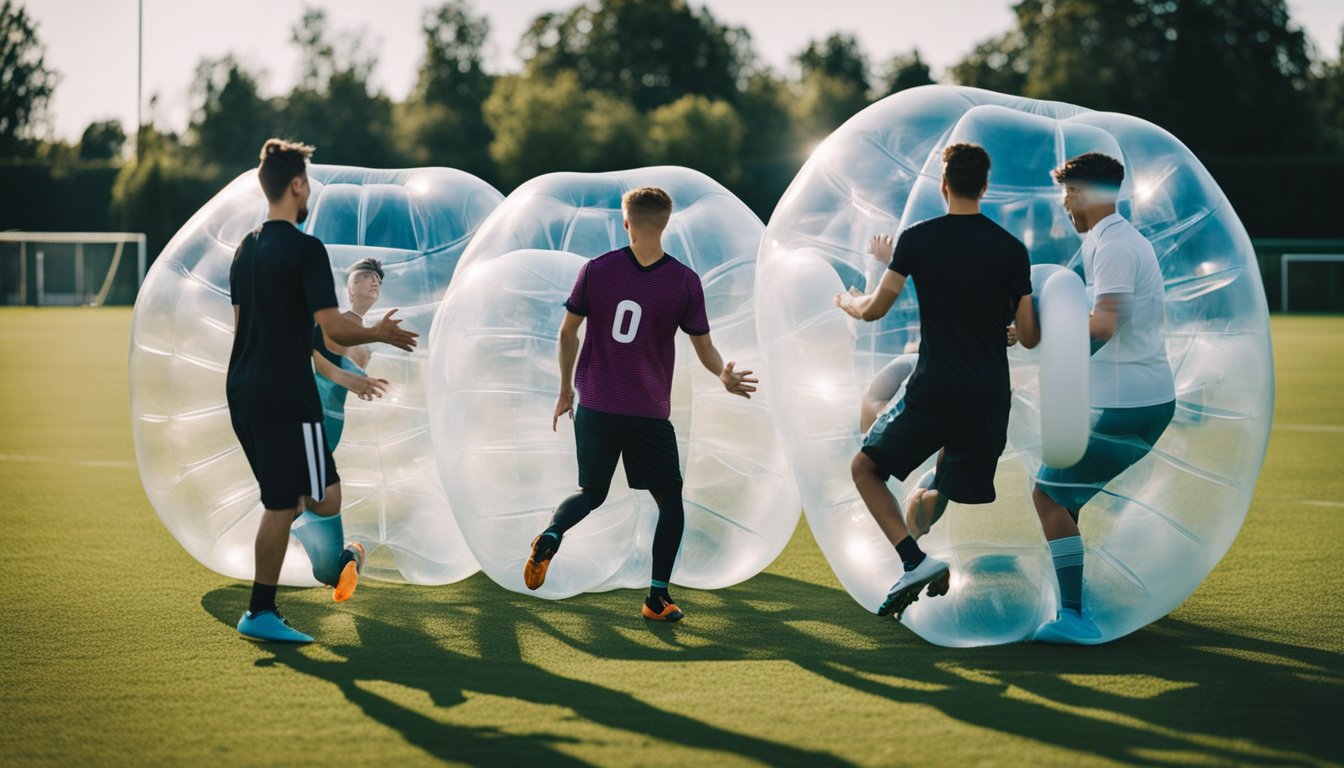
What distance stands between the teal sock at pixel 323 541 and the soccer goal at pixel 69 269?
3917 cm

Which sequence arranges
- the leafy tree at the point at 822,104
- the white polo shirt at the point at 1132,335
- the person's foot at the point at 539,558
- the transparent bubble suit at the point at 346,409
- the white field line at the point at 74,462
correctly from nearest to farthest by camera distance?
the white polo shirt at the point at 1132,335 < the person's foot at the point at 539,558 < the transparent bubble suit at the point at 346,409 < the white field line at the point at 74,462 < the leafy tree at the point at 822,104

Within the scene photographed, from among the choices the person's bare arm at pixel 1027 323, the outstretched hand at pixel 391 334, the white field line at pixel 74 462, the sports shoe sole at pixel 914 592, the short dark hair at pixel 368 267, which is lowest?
the white field line at pixel 74 462

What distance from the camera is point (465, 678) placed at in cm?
501

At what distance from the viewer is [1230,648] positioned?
543 cm

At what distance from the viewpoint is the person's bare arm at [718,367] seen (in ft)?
18.9

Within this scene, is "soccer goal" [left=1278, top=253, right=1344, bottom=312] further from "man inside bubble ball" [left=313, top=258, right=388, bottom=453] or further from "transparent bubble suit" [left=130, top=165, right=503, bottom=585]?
"man inside bubble ball" [left=313, top=258, right=388, bottom=453]

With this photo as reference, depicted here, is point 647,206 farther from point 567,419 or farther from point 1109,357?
point 1109,357

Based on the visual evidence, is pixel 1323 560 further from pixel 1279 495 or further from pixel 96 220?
pixel 96 220

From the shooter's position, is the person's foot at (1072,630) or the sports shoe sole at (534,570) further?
the sports shoe sole at (534,570)

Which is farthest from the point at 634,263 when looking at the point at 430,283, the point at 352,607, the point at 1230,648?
the point at 1230,648

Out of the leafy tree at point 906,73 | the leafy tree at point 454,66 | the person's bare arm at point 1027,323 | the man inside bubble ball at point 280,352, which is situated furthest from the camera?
the leafy tree at point 454,66

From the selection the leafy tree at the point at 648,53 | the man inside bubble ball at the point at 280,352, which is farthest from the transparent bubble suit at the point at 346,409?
the leafy tree at the point at 648,53

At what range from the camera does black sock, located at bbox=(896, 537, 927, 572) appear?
511 cm

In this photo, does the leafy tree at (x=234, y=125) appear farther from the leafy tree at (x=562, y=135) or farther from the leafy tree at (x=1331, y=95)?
the leafy tree at (x=1331, y=95)
